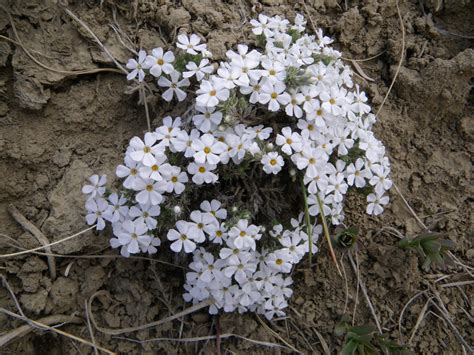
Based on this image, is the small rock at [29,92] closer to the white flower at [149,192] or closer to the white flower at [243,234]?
the white flower at [149,192]

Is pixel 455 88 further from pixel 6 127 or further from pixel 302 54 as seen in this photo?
pixel 6 127

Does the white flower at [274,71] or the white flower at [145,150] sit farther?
the white flower at [274,71]

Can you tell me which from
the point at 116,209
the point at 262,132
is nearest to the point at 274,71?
the point at 262,132

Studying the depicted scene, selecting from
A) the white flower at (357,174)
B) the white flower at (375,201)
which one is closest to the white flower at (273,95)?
the white flower at (357,174)

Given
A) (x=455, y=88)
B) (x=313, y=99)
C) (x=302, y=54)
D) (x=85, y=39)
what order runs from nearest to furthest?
(x=313, y=99) < (x=302, y=54) < (x=85, y=39) < (x=455, y=88)

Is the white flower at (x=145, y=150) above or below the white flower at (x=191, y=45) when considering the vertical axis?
below

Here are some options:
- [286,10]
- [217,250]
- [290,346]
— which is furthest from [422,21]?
[290,346]
